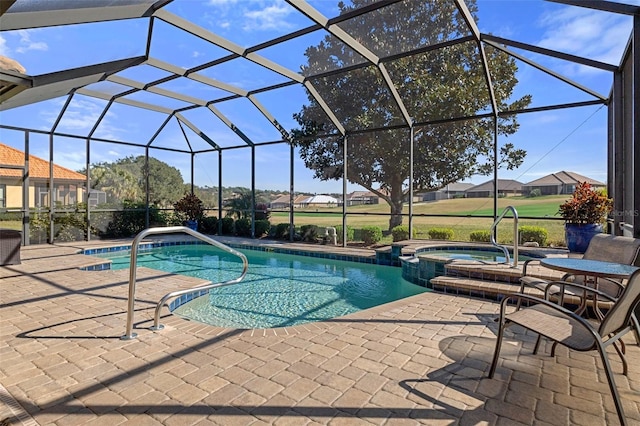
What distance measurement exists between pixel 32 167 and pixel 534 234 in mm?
13294

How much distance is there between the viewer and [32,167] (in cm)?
964

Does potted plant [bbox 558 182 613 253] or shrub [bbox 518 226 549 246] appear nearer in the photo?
potted plant [bbox 558 182 613 253]

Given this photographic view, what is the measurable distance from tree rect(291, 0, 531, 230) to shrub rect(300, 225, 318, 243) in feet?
7.54

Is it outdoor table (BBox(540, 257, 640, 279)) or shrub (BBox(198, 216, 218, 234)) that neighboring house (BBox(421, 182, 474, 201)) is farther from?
outdoor table (BBox(540, 257, 640, 279))

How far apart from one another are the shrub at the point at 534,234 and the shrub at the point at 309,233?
5.80 metres

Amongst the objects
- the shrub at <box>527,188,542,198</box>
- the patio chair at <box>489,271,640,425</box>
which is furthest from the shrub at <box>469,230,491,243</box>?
the patio chair at <box>489,271,640,425</box>

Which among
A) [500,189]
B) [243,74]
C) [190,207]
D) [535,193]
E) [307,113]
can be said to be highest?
[243,74]

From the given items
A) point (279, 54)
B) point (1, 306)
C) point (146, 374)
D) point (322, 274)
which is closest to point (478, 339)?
point (146, 374)

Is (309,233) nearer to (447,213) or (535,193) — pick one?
(447,213)

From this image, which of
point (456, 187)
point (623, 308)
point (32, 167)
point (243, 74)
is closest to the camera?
point (623, 308)

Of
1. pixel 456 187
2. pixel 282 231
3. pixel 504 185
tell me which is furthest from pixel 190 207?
pixel 504 185

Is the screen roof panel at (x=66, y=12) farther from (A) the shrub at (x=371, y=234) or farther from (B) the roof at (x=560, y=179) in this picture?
(B) the roof at (x=560, y=179)

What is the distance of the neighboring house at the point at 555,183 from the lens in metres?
9.53

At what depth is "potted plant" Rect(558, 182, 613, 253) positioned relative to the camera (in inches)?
233
